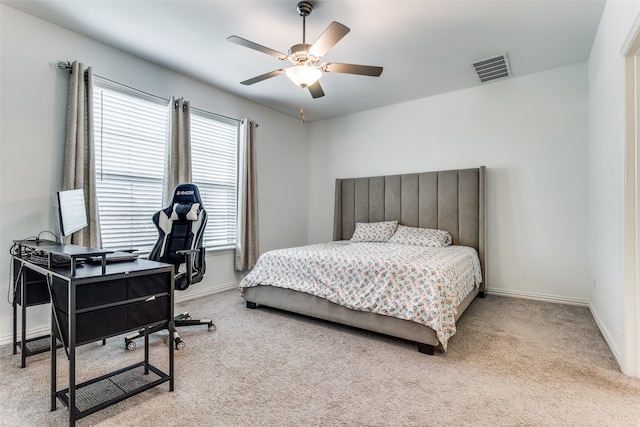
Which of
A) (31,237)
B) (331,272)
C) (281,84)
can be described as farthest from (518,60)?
(31,237)

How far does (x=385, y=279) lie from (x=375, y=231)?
6.27 ft

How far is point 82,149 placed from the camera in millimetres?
2834

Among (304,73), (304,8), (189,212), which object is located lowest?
(189,212)

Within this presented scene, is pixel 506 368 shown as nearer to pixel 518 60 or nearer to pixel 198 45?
pixel 518 60

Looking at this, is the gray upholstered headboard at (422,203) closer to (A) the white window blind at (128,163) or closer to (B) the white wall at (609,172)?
(B) the white wall at (609,172)

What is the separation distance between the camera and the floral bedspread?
2.35m

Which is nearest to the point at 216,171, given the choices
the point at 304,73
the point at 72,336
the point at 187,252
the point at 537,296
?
the point at 187,252

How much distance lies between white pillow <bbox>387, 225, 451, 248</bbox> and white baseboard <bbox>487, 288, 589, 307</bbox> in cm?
86

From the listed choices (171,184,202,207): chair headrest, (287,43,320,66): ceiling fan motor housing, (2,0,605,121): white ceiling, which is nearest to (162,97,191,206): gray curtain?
(2,0,605,121): white ceiling

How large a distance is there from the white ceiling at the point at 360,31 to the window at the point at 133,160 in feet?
1.68

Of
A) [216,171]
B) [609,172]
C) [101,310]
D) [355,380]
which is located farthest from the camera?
[216,171]

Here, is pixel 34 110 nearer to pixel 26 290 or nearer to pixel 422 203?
pixel 26 290

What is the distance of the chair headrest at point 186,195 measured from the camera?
2.93 m

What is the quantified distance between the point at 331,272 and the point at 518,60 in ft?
9.93
